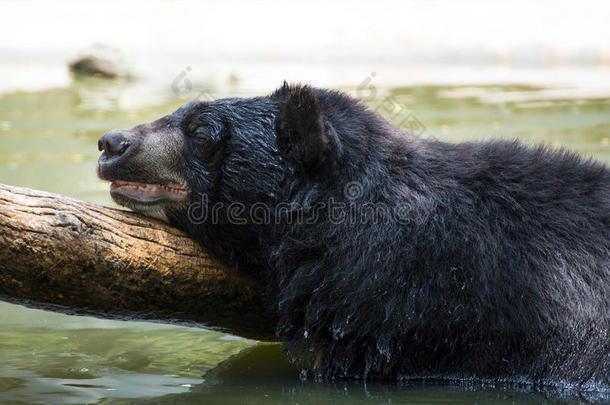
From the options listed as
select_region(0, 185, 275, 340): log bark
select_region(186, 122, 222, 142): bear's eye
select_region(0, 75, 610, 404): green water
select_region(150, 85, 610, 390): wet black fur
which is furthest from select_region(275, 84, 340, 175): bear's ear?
select_region(0, 75, 610, 404): green water

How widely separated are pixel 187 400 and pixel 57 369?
0.99 m

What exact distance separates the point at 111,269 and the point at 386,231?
1512mm

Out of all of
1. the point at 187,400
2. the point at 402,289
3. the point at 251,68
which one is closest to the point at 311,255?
the point at 402,289

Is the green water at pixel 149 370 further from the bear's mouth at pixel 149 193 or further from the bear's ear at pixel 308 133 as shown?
the bear's ear at pixel 308 133

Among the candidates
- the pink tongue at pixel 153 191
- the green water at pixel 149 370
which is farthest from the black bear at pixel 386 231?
the green water at pixel 149 370

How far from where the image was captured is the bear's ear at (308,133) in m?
5.10

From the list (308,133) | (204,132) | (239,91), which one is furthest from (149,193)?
(239,91)

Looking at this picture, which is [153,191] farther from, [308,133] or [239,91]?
[239,91]

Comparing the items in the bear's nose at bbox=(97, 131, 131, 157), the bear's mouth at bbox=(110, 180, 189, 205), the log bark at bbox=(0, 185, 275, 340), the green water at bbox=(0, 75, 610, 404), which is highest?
the bear's nose at bbox=(97, 131, 131, 157)

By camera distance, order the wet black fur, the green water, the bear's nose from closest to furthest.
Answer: the wet black fur
the green water
the bear's nose

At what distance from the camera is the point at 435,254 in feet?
16.5

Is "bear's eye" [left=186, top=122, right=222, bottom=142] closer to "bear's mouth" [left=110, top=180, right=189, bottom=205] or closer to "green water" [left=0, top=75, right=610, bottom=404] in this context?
"bear's mouth" [left=110, top=180, right=189, bottom=205]

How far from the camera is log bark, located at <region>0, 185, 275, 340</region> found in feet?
15.7

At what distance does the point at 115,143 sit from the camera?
5.33 metres
